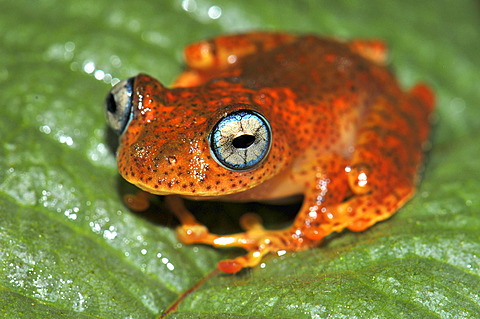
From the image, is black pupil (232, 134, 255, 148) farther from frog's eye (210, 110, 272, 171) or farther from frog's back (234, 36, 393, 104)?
frog's back (234, 36, 393, 104)

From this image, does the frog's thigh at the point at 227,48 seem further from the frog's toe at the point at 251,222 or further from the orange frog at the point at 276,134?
the frog's toe at the point at 251,222

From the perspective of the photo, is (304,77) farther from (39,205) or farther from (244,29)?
(39,205)

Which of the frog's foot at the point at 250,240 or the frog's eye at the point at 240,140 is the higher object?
the frog's eye at the point at 240,140

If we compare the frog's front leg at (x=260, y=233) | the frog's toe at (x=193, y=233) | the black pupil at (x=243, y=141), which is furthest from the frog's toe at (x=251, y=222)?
the black pupil at (x=243, y=141)

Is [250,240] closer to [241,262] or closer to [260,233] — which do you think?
[260,233]

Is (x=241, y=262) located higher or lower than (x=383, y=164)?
lower

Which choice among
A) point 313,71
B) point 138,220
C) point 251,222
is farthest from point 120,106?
point 313,71

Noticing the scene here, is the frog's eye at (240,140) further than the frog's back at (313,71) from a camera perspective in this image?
No
